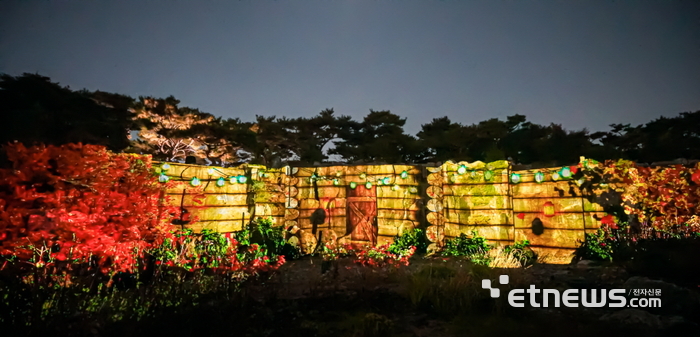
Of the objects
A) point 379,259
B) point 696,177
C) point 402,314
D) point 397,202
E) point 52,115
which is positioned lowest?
point 402,314

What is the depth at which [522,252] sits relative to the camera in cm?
966

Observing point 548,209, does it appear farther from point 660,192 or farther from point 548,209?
point 660,192

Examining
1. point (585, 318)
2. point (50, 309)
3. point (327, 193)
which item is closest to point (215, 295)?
point (50, 309)

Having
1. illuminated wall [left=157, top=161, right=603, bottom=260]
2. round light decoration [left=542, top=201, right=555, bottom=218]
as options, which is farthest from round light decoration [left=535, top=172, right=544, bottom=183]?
round light decoration [left=542, top=201, right=555, bottom=218]

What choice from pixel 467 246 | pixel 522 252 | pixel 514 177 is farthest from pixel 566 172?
pixel 467 246

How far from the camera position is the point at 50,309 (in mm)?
4082

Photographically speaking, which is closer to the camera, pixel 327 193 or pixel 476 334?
pixel 476 334

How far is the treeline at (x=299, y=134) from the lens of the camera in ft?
50.8

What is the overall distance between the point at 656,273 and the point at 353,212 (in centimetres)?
790

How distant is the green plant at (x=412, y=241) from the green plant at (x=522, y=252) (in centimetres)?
246

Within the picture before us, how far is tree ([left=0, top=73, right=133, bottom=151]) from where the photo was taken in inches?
538

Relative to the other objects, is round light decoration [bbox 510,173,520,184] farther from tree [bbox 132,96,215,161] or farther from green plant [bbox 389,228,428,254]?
tree [bbox 132,96,215,161]

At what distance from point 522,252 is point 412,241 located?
3.13 metres

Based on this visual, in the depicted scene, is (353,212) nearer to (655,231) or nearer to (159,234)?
(159,234)
